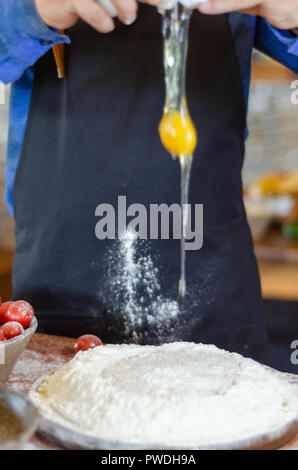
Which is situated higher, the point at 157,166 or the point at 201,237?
the point at 157,166

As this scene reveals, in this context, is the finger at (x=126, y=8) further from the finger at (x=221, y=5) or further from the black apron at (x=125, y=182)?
the black apron at (x=125, y=182)

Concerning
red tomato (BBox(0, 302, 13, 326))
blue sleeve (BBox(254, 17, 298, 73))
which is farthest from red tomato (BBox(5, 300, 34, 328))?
blue sleeve (BBox(254, 17, 298, 73))

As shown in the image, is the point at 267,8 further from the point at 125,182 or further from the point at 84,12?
the point at 125,182

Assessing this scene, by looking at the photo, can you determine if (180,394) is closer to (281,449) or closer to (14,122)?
(281,449)

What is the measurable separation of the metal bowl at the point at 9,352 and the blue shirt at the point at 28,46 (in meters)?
Result: 0.58

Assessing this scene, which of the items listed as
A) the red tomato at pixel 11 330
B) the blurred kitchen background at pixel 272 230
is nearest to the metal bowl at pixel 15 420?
the red tomato at pixel 11 330

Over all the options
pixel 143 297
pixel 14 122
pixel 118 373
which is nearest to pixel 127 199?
pixel 143 297

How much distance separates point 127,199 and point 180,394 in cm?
65

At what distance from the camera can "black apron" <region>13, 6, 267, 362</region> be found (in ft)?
4.61

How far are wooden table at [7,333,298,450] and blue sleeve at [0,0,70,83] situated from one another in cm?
61

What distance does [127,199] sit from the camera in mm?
1415

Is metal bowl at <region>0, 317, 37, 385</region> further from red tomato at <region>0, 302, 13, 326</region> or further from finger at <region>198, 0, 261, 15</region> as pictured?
finger at <region>198, 0, 261, 15</region>

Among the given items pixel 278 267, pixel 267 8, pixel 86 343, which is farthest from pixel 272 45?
pixel 278 267

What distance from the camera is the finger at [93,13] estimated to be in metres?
1.02
